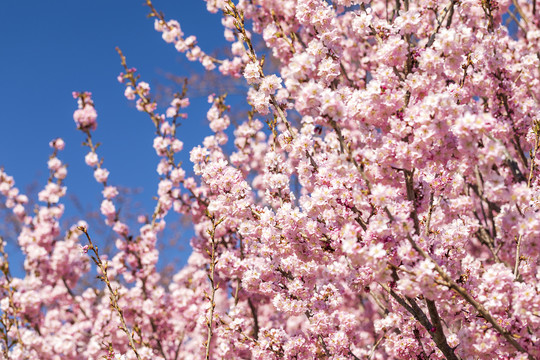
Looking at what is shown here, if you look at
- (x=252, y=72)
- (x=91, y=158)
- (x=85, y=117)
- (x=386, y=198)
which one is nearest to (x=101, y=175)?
(x=91, y=158)

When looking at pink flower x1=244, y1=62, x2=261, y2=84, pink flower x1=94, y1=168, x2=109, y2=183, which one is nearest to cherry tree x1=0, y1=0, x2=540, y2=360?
pink flower x1=244, y1=62, x2=261, y2=84

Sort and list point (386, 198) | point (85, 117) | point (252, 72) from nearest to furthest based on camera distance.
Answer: point (386, 198), point (252, 72), point (85, 117)

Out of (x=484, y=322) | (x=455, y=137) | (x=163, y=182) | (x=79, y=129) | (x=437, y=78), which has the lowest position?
(x=484, y=322)

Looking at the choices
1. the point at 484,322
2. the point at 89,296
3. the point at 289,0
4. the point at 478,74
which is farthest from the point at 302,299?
the point at 89,296

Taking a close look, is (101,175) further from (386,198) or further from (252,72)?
(386,198)

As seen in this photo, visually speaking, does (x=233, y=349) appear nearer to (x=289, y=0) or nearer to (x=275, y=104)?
(x=275, y=104)

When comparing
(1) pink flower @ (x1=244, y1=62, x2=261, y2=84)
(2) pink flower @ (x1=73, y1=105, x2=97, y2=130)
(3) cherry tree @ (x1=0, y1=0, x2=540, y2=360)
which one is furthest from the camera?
(2) pink flower @ (x1=73, y1=105, x2=97, y2=130)

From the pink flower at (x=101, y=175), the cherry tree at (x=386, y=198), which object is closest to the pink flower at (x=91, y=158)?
the pink flower at (x=101, y=175)

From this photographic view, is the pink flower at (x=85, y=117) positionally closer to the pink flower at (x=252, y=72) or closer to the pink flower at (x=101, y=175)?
the pink flower at (x=101, y=175)

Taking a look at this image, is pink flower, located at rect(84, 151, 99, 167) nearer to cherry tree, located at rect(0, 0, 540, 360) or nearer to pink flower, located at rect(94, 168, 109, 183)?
pink flower, located at rect(94, 168, 109, 183)

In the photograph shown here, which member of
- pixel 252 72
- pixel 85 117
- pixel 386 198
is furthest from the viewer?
pixel 85 117

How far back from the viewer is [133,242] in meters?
7.92

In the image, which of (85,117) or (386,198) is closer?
(386,198)

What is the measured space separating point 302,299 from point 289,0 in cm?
427
